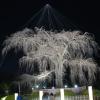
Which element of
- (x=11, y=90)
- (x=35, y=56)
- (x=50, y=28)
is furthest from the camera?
(x=11, y=90)

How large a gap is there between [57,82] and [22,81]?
6.10m

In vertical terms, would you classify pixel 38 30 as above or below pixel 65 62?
above

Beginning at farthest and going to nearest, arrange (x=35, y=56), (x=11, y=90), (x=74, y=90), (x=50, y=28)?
(x=11, y=90) → (x=50, y=28) → (x=35, y=56) → (x=74, y=90)

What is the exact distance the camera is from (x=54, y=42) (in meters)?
19.5

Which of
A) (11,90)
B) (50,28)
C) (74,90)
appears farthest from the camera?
(11,90)

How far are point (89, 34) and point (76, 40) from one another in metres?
1.18

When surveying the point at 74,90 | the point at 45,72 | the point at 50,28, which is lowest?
the point at 74,90

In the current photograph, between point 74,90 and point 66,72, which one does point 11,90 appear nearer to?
point 66,72

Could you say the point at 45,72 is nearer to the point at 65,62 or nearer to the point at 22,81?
the point at 65,62

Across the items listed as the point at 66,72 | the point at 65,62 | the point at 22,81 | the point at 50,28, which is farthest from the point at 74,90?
the point at 22,81

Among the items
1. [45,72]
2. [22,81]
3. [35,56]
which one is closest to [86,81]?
[45,72]

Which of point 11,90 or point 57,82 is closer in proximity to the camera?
point 57,82

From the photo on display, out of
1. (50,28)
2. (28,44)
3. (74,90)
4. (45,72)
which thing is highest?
(50,28)

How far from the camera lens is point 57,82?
2027 cm
